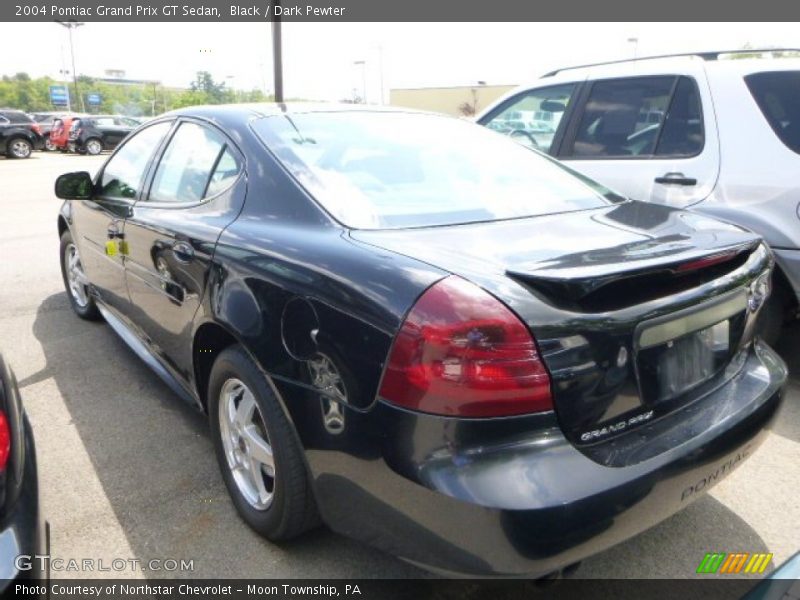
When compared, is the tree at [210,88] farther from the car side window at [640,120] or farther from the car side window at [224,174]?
the car side window at [224,174]

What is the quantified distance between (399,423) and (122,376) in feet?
8.96

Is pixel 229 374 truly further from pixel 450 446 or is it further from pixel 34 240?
pixel 34 240

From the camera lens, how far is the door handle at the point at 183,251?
103 inches

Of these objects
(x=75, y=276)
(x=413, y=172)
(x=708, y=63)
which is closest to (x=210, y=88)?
(x=75, y=276)

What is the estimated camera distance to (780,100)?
3.68 metres

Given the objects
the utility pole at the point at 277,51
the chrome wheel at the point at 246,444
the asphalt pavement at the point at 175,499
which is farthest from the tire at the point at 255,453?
the utility pole at the point at 277,51

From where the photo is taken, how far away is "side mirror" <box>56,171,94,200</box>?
384 cm

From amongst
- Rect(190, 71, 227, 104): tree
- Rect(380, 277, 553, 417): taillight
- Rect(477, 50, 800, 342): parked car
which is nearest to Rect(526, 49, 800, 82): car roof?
Rect(477, 50, 800, 342): parked car

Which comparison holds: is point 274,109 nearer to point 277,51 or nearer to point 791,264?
point 791,264

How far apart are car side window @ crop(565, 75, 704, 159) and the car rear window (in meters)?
0.32

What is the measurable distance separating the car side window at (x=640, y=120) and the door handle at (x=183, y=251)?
Answer: 9.32ft

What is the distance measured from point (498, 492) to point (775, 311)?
2.83m

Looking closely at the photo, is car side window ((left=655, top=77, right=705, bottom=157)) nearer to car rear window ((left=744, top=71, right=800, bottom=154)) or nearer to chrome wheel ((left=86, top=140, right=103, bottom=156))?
car rear window ((left=744, top=71, right=800, bottom=154))

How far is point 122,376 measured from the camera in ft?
12.7
